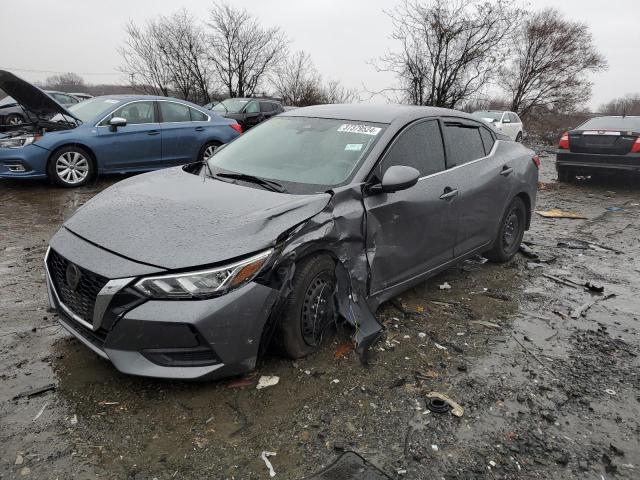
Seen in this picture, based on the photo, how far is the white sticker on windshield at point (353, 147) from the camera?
3.49 meters

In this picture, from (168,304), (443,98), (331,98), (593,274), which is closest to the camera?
(168,304)

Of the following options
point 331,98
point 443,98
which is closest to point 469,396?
point 443,98

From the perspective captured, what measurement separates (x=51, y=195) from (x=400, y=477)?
7377 mm

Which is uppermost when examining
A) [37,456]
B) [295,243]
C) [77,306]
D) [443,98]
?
[443,98]

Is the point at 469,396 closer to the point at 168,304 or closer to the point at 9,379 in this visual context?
the point at 168,304

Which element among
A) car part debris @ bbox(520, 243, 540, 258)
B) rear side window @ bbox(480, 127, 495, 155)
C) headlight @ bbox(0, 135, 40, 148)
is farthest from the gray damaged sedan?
headlight @ bbox(0, 135, 40, 148)

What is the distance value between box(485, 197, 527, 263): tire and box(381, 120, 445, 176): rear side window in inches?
52.0

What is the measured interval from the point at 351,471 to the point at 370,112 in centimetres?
269

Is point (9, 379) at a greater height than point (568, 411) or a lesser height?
greater

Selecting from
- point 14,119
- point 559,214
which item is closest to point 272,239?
point 559,214

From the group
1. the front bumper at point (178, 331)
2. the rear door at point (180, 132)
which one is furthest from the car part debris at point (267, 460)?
the rear door at point (180, 132)

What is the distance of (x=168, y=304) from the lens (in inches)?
96.0

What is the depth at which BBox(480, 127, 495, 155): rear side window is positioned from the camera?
4673mm

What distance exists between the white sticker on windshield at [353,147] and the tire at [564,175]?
8835mm
